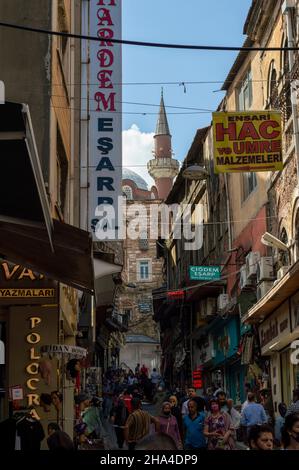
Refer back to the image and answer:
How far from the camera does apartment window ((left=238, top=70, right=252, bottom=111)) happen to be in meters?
27.3

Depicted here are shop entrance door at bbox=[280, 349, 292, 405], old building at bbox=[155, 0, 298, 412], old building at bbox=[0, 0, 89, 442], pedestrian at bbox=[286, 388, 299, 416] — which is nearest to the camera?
pedestrian at bbox=[286, 388, 299, 416]

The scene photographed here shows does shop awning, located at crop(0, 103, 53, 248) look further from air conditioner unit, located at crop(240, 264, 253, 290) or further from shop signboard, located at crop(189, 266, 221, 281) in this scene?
shop signboard, located at crop(189, 266, 221, 281)

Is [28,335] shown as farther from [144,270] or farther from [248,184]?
[144,270]

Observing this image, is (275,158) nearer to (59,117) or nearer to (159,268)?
(59,117)

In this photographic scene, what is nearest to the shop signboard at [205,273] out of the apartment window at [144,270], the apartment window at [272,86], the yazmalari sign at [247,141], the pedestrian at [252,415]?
the apartment window at [272,86]

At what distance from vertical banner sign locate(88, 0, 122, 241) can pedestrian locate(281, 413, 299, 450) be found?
36.8 ft

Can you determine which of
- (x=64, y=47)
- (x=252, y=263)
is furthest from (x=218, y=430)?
(x=252, y=263)

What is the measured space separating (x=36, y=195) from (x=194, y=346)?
117 ft

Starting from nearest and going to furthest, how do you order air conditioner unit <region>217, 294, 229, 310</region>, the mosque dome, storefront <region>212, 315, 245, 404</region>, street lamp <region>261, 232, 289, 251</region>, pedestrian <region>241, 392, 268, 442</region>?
1. pedestrian <region>241, 392, 268, 442</region>
2. street lamp <region>261, 232, 289, 251</region>
3. storefront <region>212, 315, 245, 404</region>
4. air conditioner unit <region>217, 294, 229, 310</region>
5. the mosque dome

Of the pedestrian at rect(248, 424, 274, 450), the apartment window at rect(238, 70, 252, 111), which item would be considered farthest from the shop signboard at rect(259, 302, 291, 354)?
the pedestrian at rect(248, 424, 274, 450)

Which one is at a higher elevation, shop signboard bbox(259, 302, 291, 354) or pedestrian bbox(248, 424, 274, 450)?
shop signboard bbox(259, 302, 291, 354)

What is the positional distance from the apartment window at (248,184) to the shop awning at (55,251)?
15843 millimetres

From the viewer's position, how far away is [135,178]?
341 ft
